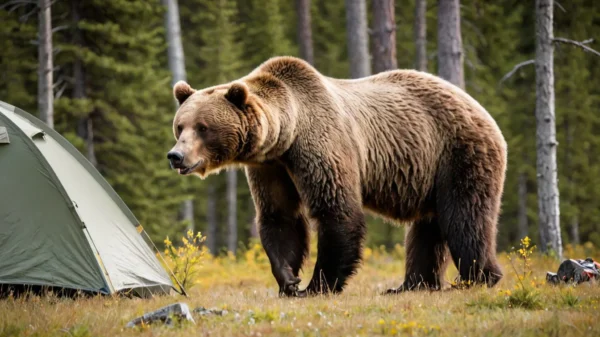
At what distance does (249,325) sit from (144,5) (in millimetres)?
12448

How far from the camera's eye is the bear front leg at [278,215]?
766 cm

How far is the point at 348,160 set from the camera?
755 cm

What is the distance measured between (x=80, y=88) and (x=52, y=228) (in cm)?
992

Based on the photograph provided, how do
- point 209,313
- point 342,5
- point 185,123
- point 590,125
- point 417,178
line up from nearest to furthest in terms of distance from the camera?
1. point 209,313
2. point 185,123
3. point 417,178
4. point 590,125
5. point 342,5

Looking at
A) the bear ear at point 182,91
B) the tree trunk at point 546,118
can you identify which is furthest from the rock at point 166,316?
the tree trunk at point 546,118

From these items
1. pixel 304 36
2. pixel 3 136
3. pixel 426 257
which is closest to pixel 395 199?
pixel 426 257

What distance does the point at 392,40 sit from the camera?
1596cm

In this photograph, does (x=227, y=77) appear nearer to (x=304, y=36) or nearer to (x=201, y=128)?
(x=304, y=36)

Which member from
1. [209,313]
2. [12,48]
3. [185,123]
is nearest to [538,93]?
[185,123]

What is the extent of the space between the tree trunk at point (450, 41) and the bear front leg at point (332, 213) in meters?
6.33

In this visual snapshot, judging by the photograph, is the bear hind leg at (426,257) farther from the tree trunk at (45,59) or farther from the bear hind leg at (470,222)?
the tree trunk at (45,59)

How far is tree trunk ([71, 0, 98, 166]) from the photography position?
52.7 ft

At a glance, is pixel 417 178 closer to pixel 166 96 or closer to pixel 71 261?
pixel 71 261

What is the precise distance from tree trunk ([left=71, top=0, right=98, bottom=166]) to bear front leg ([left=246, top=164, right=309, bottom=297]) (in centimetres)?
918
